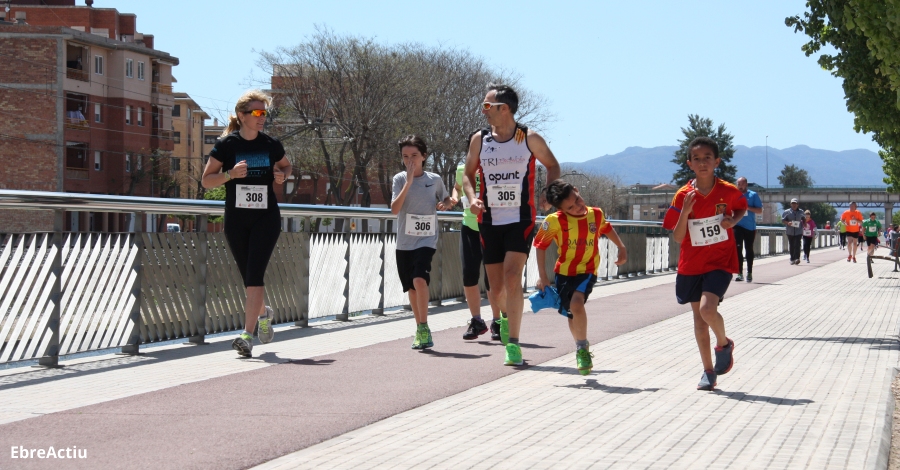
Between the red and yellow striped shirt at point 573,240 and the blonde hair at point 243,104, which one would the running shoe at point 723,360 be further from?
the blonde hair at point 243,104

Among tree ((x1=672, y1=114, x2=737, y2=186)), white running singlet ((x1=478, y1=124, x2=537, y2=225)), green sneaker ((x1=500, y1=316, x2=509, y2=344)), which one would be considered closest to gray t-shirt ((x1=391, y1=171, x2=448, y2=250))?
green sneaker ((x1=500, y1=316, x2=509, y2=344))

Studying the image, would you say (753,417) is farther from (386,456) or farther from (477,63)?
(477,63)

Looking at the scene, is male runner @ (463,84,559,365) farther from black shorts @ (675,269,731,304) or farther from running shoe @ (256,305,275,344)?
running shoe @ (256,305,275,344)

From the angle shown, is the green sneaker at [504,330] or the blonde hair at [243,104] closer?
the blonde hair at [243,104]

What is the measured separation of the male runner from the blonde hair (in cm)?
182

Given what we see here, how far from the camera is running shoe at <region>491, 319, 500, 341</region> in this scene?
9.98 m

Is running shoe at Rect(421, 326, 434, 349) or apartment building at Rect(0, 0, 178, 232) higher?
apartment building at Rect(0, 0, 178, 232)

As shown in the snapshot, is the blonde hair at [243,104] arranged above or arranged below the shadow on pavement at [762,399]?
above

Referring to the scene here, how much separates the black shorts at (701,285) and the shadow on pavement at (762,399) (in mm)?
617

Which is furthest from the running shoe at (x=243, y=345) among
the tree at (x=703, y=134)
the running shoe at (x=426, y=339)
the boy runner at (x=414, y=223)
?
the tree at (x=703, y=134)

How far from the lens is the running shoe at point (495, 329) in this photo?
9.98 meters

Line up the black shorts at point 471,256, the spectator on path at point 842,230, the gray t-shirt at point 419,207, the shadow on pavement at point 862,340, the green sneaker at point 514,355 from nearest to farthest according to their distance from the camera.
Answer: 1. the green sneaker at point 514,355
2. the gray t-shirt at point 419,207
3. the shadow on pavement at point 862,340
4. the black shorts at point 471,256
5. the spectator on path at point 842,230

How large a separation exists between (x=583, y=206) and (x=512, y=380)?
135cm

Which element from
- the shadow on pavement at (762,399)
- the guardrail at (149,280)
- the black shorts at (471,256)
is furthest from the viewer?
the black shorts at (471,256)
